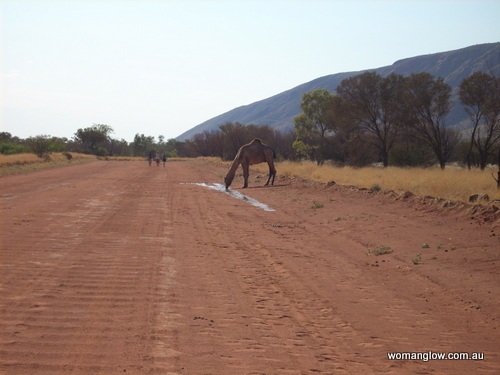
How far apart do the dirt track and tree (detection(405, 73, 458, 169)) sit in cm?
2454

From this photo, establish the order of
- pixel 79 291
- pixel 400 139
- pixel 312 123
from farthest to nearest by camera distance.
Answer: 1. pixel 312 123
2. pixel 400 139
3. pixel 79 291

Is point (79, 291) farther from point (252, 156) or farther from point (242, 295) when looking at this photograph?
point (252, 156)

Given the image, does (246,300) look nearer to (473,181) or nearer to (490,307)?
(490,307)

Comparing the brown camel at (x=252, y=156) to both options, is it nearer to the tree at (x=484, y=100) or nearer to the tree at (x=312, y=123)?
the tree at (x=484, y=100)

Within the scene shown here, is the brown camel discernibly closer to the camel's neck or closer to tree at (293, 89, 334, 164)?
the camel's neck

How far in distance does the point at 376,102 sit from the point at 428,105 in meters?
6.47

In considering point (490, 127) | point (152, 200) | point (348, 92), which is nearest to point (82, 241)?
point (152, 200)

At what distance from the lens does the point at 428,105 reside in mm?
37906

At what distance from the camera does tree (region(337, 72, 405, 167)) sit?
139ft

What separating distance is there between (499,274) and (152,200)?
13.5 meters

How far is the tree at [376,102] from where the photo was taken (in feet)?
139

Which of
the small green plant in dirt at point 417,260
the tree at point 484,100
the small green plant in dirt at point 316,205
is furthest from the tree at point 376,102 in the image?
the small green plant in dirt at point 417,260

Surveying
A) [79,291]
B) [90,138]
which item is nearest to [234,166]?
[79,291]

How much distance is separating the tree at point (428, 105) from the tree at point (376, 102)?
8.47ft
